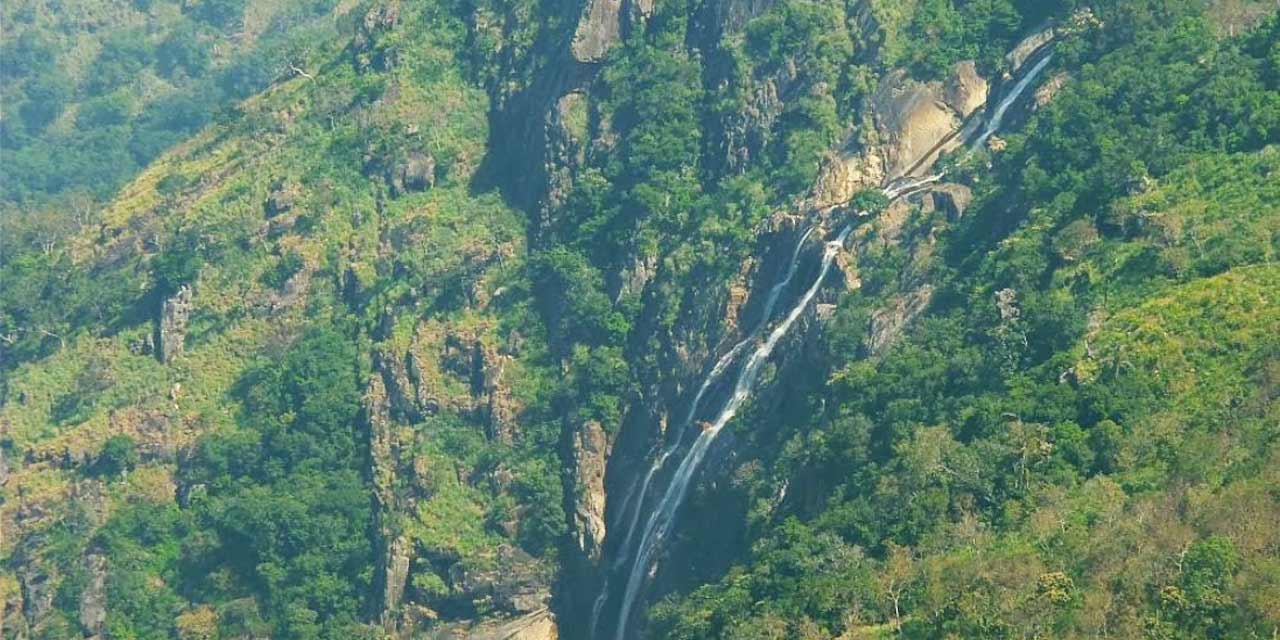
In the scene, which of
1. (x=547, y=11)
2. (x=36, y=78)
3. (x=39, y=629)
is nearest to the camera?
(x=39, y=629)

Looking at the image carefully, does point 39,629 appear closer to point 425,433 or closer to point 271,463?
point 271,463

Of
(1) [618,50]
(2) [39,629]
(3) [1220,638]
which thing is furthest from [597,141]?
(3) [1220,638]

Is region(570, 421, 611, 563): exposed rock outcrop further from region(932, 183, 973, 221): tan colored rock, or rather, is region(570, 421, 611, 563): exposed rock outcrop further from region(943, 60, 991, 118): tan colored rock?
region(943, 60, 991, 118): tan colored rock

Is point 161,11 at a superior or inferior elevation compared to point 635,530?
superior

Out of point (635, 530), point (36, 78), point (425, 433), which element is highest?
point (36, 78)

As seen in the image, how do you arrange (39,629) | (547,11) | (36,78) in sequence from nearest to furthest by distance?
(39,629), (547,11), (36,78)

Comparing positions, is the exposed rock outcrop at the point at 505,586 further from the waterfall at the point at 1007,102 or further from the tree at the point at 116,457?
the waterfall at the point at 1007,102
